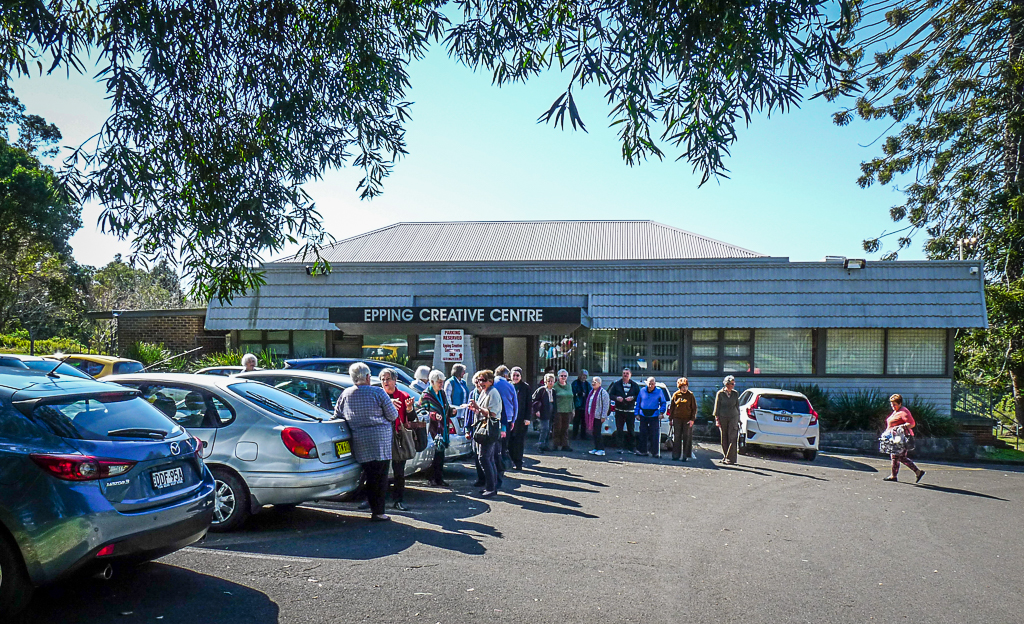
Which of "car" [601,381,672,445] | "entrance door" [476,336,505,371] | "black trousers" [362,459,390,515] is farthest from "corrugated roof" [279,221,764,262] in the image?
"black trousers" [362,459,390,515]

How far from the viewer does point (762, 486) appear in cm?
1130

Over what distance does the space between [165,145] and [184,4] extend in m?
1.29

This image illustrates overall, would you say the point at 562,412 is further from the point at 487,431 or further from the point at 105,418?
the point at 105,418

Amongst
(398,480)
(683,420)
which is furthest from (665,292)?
(398,480)

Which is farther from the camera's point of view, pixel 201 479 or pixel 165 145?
pixel 165 145

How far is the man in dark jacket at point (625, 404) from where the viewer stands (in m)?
14.7

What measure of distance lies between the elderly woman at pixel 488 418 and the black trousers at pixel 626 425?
545cm

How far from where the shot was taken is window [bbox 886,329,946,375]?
19.4 meters

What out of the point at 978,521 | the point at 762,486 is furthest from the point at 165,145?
the point at 978,521

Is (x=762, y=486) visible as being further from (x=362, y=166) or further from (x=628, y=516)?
(x=362, y=166)

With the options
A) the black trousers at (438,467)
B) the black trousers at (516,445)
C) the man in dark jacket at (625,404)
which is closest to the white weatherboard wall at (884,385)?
the man in dark jacket at (625,404)

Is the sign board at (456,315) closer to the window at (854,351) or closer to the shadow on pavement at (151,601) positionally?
the window at (854,351)

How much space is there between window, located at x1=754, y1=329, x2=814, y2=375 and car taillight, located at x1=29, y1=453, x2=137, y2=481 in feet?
56.5

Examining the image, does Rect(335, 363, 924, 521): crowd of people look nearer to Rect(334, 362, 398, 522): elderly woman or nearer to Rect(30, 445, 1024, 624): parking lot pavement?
Rect(334, 362, 398, 522): elderly woman
